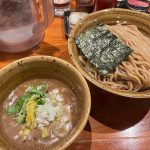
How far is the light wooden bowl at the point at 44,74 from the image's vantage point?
0.69 metres

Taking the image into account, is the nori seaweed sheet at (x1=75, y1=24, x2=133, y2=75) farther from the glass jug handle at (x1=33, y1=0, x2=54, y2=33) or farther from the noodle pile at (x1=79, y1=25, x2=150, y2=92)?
the glass jug handle at (x1=33, y1=0, x2=54, y2=33)

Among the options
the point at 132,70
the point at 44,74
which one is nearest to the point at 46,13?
the point at 44,74

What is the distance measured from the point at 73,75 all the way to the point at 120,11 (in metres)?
0.39

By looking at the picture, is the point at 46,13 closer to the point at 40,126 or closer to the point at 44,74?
the point at 44,74

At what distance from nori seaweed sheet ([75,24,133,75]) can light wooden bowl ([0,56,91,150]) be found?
0.14 m

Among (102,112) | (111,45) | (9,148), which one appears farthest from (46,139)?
(111,45)

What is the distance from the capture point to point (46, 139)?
677 mm

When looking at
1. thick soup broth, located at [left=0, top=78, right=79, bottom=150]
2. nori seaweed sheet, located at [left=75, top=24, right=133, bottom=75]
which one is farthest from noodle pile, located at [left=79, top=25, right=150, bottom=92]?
thick soup broth, located at [left=0, top=78, right=79, bottom=150]

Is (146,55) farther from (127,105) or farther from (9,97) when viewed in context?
(9,97)

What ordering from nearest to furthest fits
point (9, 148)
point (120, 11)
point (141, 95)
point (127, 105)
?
point (9, 148) → point (141, 95) → point (127, 105) → point (120, 11)

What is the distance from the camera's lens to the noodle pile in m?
0.83

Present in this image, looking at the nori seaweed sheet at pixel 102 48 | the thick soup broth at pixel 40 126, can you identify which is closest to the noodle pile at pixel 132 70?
the nori seaweed sheet at pixel 102 48

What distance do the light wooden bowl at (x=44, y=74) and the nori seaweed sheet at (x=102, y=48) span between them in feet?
0.46

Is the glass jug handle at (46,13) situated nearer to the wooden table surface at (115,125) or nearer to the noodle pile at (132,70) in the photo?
the noodle pile at (132,70)
